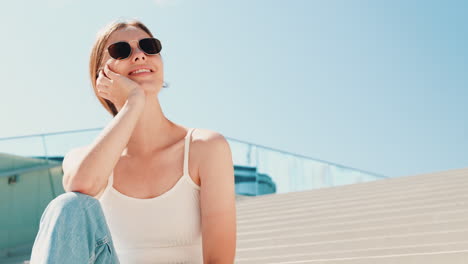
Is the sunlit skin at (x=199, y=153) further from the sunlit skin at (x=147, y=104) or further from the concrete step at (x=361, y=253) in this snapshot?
the concrete step at (x=361, y=253)

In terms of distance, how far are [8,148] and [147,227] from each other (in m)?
6.91

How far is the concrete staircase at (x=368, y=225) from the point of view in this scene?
3061 mm

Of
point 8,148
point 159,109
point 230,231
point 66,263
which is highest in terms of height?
point 8,148

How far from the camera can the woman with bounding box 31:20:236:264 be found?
1.79 meters

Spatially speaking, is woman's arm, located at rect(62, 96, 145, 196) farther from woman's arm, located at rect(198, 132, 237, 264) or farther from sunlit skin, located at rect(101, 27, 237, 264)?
woman's arm, located at rect(198, 132, 237, 264)

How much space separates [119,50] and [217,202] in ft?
2.87

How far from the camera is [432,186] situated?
5023mm

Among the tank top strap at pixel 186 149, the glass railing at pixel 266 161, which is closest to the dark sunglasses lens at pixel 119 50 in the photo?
the tank top strap at pixel 186 149

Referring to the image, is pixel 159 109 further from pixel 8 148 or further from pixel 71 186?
pixel 8 148

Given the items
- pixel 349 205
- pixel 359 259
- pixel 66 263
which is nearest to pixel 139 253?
pixel 66 263

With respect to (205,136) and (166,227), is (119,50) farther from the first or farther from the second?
(166,227)

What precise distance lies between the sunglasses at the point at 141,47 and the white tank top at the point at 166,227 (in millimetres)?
518

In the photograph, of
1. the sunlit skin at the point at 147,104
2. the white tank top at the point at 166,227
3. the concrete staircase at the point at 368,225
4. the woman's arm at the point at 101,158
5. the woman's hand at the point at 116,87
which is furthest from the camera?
the concrete staircase at the point at 368,225

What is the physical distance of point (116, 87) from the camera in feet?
7.94
